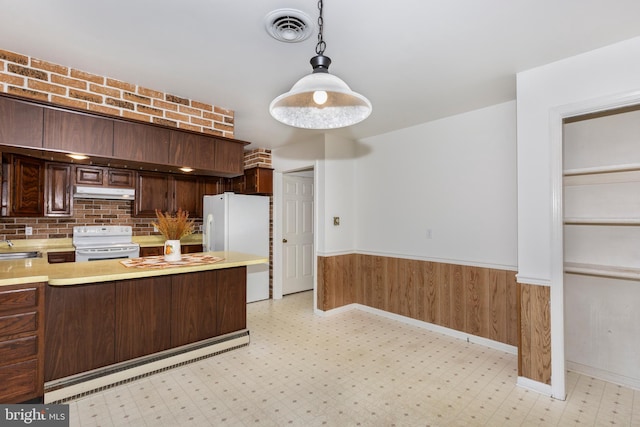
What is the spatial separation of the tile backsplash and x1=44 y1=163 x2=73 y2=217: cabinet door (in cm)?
18

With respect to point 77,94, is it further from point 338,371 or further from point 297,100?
point 338,371

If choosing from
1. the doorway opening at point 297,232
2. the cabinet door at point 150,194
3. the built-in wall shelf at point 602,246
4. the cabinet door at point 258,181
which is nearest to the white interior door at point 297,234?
the doorway opening at point 297,232

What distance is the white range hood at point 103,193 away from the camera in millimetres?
3957

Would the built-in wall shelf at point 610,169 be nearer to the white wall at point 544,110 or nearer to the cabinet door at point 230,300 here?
the white wall at point 544,110

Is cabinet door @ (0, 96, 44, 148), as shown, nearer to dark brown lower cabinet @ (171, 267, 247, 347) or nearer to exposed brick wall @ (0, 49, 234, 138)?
exposed brick wall @ (0, 49, 234, 138)

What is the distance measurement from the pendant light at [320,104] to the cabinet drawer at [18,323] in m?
1.99

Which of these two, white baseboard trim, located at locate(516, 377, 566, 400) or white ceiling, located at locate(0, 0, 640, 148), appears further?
white baseboard trim, located at locate(516, 377, 566, 400)

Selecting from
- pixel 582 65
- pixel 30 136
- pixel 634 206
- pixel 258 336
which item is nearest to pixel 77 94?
pixel 30 136

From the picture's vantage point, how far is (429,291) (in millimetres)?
3623

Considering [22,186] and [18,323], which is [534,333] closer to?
[18,323]

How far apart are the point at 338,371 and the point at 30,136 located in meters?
2.83

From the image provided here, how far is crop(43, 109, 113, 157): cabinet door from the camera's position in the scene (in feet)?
7.30

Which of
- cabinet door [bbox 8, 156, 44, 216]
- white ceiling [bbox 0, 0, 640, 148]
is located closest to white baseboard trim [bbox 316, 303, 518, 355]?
white ceiling [bbox 0, 0, 640, 148]

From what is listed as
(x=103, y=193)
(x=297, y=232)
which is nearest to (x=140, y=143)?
(x=103, y=193)
